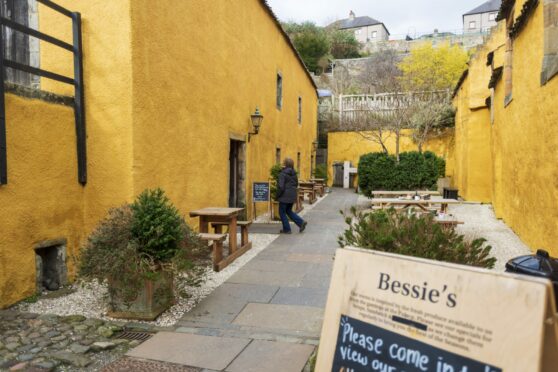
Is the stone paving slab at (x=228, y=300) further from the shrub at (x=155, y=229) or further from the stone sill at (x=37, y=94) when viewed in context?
the stone sill at (x=37, y=94)

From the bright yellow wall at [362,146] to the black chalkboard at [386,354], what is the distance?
1792 cm

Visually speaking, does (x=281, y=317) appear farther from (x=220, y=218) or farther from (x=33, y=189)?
(x=33, y=189)

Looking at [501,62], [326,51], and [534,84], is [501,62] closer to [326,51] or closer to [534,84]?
[534,84]

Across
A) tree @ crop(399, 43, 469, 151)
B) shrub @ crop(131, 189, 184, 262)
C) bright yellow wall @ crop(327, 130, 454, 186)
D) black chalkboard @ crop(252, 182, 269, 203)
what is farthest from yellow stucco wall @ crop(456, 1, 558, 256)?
bright yellow wall @ crop(327, 130, 454, 186)

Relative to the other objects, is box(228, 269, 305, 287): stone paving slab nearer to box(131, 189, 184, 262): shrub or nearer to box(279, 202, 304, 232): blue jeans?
box(131, 189, 184, 262): shrub

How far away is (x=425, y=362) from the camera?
174 cm

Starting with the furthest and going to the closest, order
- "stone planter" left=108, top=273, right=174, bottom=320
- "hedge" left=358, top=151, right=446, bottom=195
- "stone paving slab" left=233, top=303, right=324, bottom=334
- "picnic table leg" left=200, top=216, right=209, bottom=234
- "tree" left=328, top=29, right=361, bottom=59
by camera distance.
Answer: "tree" left=328, top=29, right=361, bottom=59, "hedge" left=358, top=151, right=446, bottom=195, "picnic table leg" left=200, top=216, right=209, bottom=234, "stone planter" left=108, top=273, right=174, bottom=320, "stone paving slab" left=233, top=303, right=324, bottom=334

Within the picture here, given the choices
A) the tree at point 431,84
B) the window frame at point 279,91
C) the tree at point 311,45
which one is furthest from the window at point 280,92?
the tree at point 311,45

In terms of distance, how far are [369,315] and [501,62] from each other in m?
11.0

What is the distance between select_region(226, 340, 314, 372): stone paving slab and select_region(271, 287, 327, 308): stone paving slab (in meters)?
1.04

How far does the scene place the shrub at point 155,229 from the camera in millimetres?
4160

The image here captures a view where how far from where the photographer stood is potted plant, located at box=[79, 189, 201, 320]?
4016mm

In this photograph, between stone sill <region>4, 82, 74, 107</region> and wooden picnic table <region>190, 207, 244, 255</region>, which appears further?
wooden picnic table <region>190, 207, 244, 255</region>

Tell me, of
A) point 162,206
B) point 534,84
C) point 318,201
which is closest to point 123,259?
point 162,206
